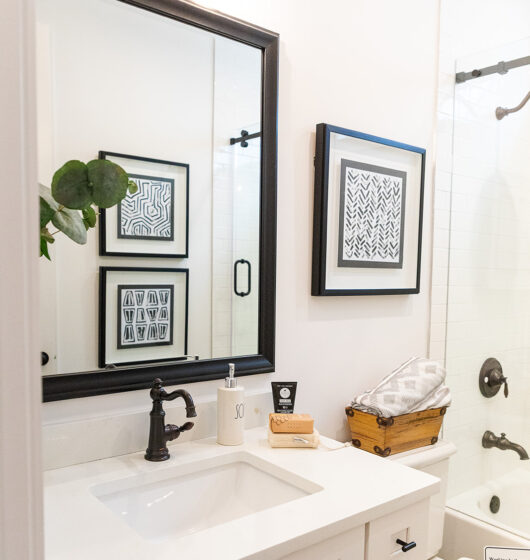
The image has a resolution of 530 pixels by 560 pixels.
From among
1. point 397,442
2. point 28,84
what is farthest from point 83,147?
point 397,442

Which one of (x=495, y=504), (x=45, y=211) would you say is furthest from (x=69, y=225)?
(x=495, y=504)

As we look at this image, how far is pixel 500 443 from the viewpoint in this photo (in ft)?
6.77

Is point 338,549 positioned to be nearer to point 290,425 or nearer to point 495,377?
point 290,425

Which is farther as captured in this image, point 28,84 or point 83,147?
point 83,147

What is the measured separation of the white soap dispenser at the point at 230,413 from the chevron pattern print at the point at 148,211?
1.25 feet

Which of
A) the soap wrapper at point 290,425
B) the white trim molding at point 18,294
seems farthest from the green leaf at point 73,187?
the soap wrapper at point 290,425

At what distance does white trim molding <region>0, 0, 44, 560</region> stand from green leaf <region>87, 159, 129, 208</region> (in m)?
0.27

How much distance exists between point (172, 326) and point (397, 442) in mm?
757

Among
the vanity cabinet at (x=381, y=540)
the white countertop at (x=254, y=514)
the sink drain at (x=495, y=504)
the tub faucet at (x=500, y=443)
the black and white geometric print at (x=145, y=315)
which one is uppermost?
the black and white geometric print at (x=145, y=315)

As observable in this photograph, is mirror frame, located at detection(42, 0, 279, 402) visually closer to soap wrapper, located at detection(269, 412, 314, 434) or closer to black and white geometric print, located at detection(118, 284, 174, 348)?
black and white geometric print, located at detection(118, 284, 174, 348)

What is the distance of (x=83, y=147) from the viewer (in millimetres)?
1121

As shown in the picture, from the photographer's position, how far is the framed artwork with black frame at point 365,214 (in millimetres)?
1557

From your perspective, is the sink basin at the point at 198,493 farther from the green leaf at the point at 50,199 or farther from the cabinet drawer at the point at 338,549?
the green leaf at the point at 50,199

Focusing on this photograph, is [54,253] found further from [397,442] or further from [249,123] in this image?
[397,442]
